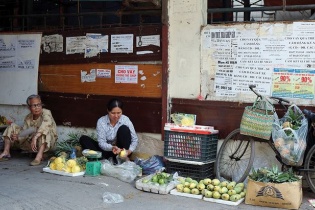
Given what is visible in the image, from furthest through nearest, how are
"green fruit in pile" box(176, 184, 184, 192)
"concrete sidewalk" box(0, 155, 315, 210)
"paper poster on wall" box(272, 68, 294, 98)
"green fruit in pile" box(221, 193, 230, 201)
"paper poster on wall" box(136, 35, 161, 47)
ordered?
1. "paper poster on wall" box(136, 35, 161, 47)
2. "paper poster on wall" box(272, 68, 294, 98)
3. "green fruit in pile" box(176, 184, 184, 192)
4. "green fruit in pile" box(221, 193, 230, 201)
5. "concrete sidewalk" box(0, 155, 315, 210)

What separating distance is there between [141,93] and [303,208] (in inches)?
122

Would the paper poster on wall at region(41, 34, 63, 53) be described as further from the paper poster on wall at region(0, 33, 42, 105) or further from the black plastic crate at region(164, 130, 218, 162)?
the black plastic crate at region(164, 130, 218, 162)

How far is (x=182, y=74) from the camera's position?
21.2 feet

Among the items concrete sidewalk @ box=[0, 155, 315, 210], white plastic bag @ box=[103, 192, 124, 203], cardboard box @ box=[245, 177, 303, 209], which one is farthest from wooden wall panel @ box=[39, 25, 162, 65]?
cardboard box @ box=[245, 177, 303, 209]

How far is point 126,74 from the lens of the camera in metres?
7.02

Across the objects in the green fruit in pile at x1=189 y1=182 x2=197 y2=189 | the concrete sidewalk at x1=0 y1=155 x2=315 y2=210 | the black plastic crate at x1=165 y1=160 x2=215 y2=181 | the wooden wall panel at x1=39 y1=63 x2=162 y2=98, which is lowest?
the concrete sidewalk at x1=0 y1=155 x2=315 y2=210

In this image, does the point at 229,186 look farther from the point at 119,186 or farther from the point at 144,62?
the point at 144,62

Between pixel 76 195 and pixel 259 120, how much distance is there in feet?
8.23

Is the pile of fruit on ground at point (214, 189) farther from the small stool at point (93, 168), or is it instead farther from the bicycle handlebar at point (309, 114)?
the small stool at point (93, 168)

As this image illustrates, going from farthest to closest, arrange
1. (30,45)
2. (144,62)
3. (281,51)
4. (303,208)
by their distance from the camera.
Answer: (30,45) < (144,62) < (281,51) < (303,208)

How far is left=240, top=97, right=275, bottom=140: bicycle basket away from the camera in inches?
208

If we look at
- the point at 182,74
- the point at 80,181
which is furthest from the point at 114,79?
the point at 80,181

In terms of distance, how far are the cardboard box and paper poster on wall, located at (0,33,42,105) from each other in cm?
469

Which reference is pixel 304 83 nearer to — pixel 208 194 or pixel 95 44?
pixel 208 194
